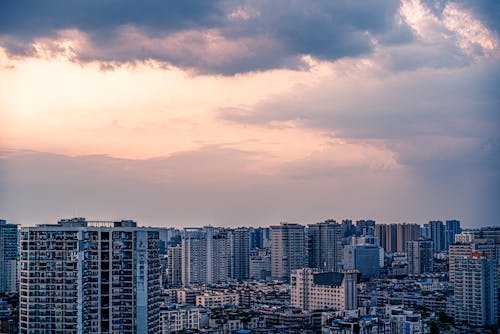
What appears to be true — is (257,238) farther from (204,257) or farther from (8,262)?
(8,262)

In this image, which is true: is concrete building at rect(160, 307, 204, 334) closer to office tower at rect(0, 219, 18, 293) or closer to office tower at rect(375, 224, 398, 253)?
office tower at rect(0, 219, 18, 293)

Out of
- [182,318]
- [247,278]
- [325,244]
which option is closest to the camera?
[182,318]

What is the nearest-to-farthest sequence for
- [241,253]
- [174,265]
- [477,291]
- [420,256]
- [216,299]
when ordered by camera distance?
1. [477,291]
2. [216,299]
3. [174,265]
4. [241,253]
5. [420,256]

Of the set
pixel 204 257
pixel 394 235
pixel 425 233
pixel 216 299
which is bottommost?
pixel 216 299

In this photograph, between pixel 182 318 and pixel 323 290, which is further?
pixel 323 290

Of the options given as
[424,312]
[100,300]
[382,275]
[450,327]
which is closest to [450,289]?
[424,312]

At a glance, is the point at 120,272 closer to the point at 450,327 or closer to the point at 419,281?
the point at 450,327

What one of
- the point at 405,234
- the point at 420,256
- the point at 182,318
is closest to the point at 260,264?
the point at 420,256

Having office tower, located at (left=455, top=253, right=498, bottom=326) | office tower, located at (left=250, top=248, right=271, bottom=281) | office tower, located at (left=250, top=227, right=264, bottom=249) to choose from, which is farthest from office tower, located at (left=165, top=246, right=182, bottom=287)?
office tower, located at (left=455, top=253, right=498, bottom=326)
